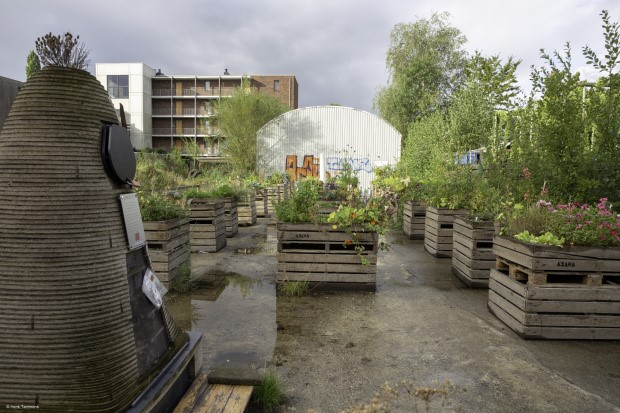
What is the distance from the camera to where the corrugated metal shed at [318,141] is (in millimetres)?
26688

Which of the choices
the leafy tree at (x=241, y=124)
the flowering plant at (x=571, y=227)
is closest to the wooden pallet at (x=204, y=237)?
the flowering plant at (x=571, y=227)

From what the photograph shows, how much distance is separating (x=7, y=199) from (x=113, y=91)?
56409 mm

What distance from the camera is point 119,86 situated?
173 feet

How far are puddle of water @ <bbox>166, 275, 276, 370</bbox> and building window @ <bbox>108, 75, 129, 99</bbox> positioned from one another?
52.4 m

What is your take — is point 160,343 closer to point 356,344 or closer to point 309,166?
point 356,344

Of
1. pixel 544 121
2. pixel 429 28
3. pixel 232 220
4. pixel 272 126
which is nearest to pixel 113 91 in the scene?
pixel 272 126

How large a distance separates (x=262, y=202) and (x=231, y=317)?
12.2 m

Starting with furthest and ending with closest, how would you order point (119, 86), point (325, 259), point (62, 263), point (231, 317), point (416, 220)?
1. point (119, 86)
2. point (416, 220)
3. point (325, 259)
4. point (231, 317)
5. point (62, 263)

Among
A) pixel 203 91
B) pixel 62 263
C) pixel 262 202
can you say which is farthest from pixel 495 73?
pixel 203 91

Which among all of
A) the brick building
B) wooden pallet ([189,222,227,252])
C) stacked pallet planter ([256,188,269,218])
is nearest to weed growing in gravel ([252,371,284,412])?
wooden pallet ([189,222,227,252])

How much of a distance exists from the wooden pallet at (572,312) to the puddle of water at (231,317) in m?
2.70

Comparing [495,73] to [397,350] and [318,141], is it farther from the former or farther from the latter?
[397,350]

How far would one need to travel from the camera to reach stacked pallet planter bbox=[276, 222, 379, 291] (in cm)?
620

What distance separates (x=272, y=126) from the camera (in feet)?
88.9
